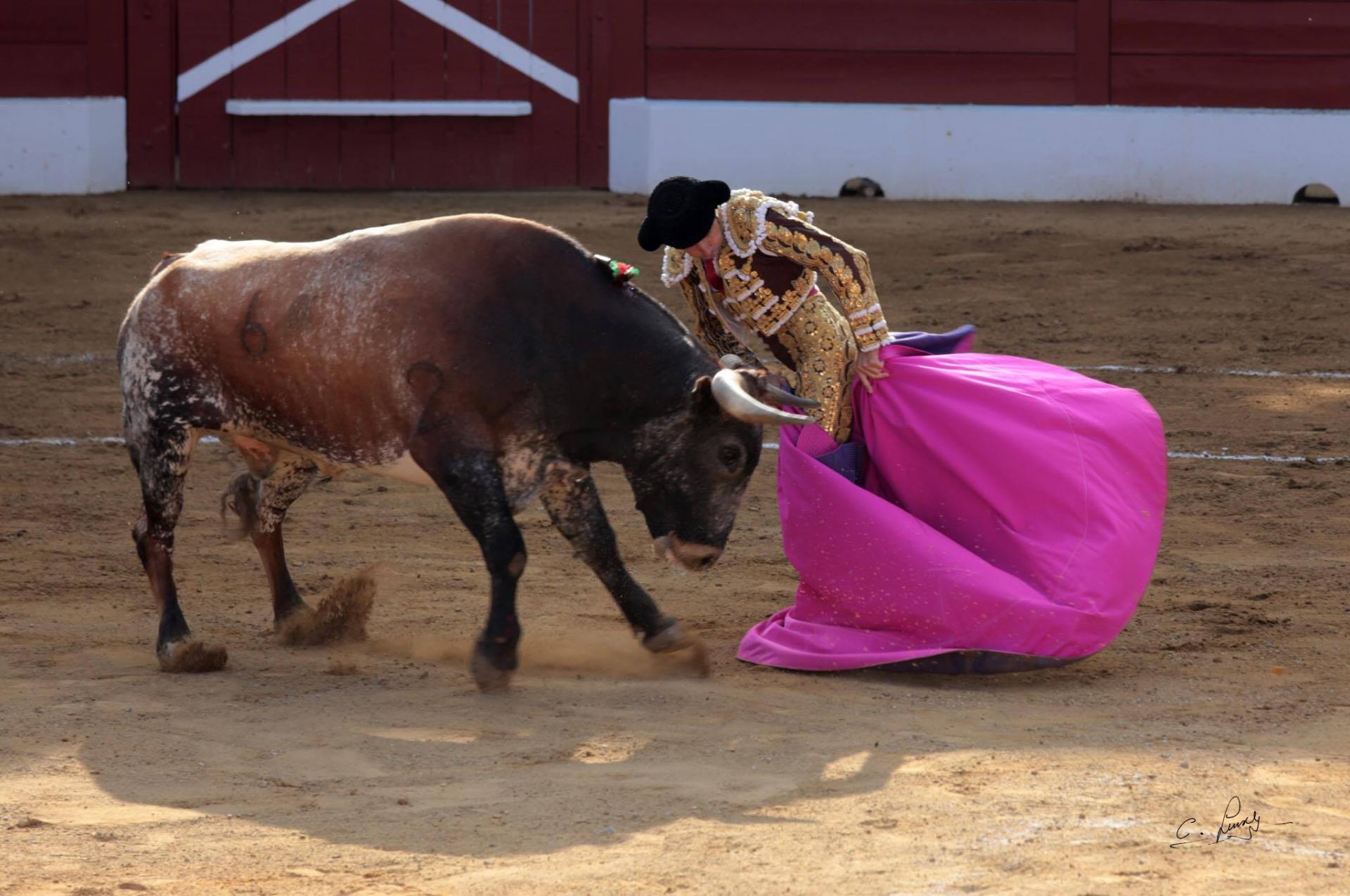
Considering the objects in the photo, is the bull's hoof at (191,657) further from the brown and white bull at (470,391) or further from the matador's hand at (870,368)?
the matador's hand at (870,368)

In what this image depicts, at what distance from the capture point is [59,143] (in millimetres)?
8938

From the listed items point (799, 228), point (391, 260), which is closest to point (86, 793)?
point (391, 260)

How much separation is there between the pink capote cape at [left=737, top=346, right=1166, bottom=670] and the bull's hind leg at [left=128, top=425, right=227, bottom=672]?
3.79 ft

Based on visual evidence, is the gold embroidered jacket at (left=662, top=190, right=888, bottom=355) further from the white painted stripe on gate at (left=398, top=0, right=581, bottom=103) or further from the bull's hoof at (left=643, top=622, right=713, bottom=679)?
the white painted stripe on gate at (left=398, top=0, right=581, bottom=103)

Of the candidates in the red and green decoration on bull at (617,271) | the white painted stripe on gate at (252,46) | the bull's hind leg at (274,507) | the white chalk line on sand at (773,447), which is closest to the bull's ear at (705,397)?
the red and green decoration on bull at (617,271)

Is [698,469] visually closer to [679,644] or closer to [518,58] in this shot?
[679,644]

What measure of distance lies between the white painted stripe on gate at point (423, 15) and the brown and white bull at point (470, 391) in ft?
18.9

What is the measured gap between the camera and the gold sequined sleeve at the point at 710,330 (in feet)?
12.6

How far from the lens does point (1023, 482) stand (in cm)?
359

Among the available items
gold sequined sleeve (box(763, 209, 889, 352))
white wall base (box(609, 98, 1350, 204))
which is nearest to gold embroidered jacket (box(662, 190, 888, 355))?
gold sequined sleeve (box(763, 209, 889, 352))

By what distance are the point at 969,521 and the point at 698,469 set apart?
22.4 inches

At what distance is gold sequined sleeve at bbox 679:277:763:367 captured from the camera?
3.83 m

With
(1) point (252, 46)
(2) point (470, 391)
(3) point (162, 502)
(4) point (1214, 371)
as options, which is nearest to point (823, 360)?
(2) point (470, 391)

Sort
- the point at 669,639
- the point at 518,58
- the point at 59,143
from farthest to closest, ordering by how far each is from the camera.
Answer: the point at 518,58, the point at 59,143, the point at 669,639
